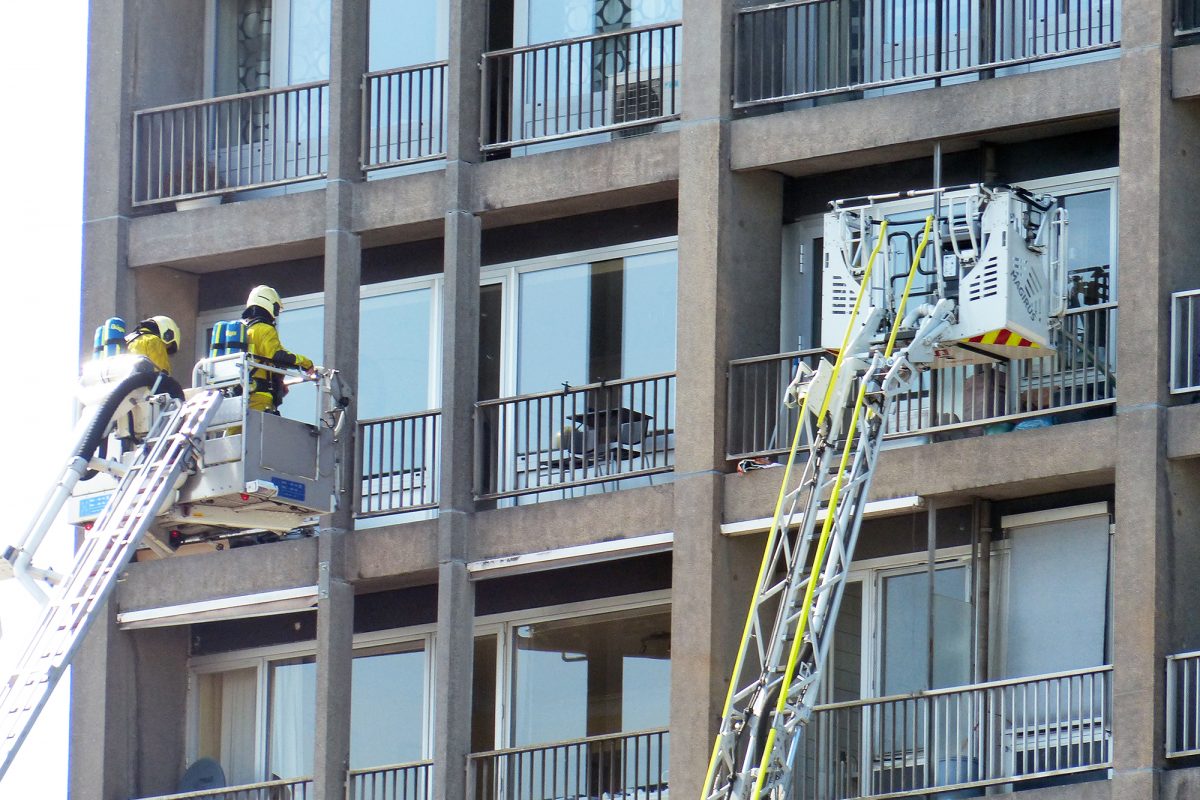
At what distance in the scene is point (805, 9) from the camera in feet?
111

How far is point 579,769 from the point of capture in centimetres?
3325

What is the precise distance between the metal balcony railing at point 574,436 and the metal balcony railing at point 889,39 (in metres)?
2.92

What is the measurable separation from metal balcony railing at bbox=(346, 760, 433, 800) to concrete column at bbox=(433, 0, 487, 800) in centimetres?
56

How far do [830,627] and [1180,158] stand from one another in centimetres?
514

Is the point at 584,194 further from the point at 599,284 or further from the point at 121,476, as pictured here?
the point at 121,476

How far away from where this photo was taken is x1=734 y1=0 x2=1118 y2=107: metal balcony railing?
32.7 meters

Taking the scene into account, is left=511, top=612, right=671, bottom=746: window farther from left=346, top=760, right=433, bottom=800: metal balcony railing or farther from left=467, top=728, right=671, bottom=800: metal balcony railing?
left=346, top=760, right=433, bottom=800: metal balcony railing

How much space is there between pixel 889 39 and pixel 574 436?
4.66 metres

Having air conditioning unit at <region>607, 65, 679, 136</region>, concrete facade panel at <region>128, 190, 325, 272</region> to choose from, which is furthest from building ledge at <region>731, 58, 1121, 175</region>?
concrete facade panel at <region>128, 190, 325, 272</region>

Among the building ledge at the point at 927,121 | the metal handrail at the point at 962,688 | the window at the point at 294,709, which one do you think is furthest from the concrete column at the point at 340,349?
the metal handrail at the point at 962,688

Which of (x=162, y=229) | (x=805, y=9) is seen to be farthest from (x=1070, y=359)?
(x=162, y=229)

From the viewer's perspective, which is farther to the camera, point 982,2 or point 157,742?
point 157,742

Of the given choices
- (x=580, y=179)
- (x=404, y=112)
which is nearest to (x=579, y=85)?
(x=580, y=179)

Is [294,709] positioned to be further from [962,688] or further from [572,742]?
[962,688]
